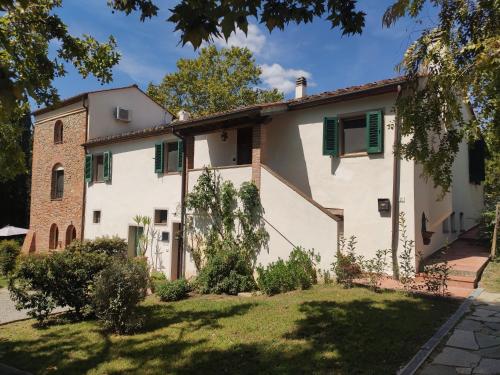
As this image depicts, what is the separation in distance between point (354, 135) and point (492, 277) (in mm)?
5045

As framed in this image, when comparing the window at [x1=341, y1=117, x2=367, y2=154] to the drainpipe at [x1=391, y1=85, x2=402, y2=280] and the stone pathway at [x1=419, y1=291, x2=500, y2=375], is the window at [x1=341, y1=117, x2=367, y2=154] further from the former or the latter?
the stone pathway at [x1=419, y1=291, x2=500, y2=375]

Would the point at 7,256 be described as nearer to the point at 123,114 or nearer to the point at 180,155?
the point at 123,114

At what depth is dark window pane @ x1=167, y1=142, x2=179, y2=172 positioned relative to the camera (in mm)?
15164

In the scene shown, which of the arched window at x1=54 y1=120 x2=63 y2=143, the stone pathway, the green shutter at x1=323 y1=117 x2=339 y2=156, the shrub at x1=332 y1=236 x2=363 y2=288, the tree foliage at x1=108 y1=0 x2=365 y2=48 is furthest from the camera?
the arched window at x1=54 y1=120 x2=63 y2=143

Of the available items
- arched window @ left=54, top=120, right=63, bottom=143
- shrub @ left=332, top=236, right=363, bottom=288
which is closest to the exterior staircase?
shrub @ left=332, top=236, right=363, bottom=288

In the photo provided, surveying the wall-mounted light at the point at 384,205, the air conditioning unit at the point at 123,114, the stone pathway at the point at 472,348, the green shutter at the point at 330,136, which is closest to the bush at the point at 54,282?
the green shutter at the point at 330,136

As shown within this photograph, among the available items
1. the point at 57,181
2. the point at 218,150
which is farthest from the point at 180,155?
the point at 57,181

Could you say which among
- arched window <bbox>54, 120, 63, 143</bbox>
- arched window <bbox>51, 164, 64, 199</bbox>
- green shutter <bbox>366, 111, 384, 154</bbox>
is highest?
arched window <bbox>54, 120, 63, 143</bbox>

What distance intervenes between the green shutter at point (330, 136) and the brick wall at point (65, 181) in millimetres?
13584

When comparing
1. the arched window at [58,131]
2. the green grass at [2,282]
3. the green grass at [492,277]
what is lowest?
the green grass at [2,282]

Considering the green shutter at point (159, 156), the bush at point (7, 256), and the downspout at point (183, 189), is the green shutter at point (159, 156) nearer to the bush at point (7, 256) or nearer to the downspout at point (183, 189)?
the downspout at point (183, 189)

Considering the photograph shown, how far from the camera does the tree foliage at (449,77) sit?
16.4 feet

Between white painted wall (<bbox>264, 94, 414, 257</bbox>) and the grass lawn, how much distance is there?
232cm

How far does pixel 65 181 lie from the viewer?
66.7 ft
